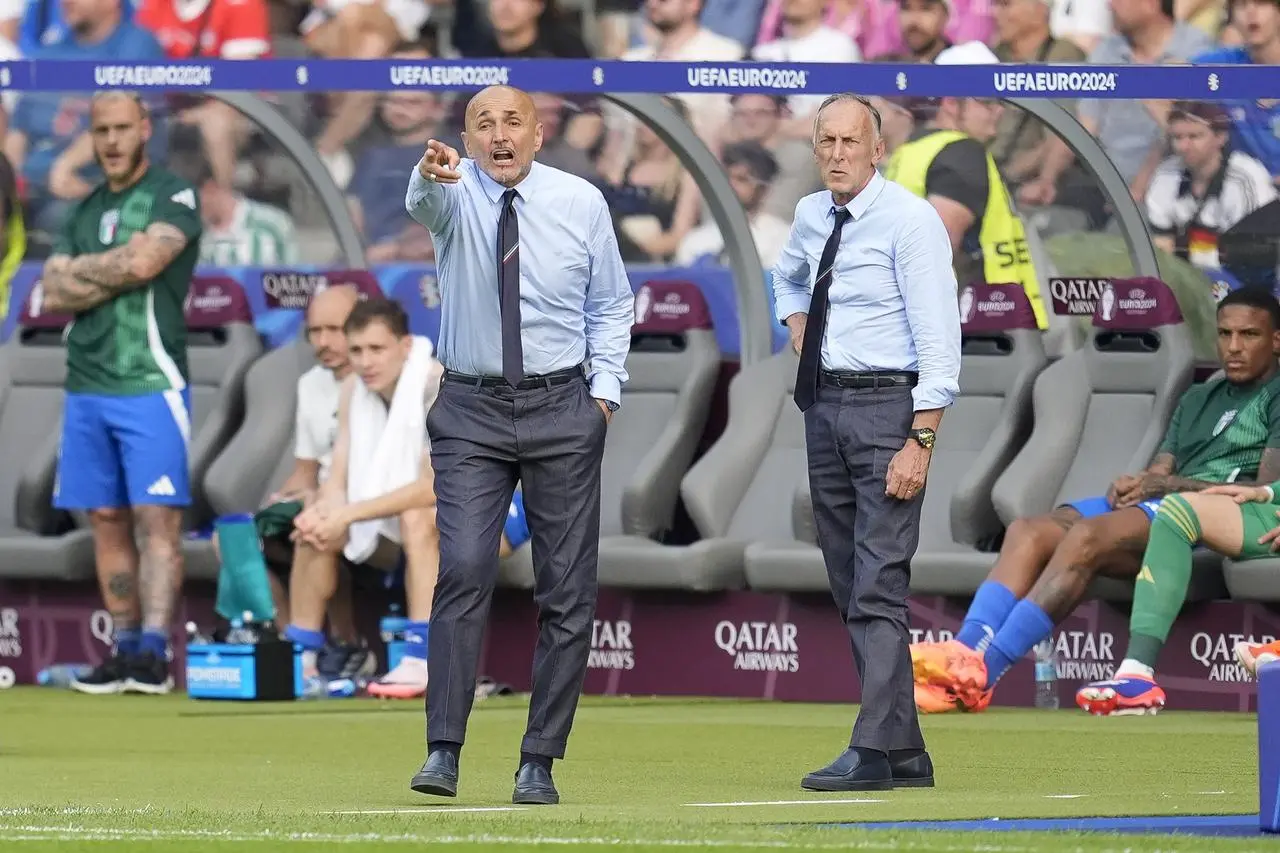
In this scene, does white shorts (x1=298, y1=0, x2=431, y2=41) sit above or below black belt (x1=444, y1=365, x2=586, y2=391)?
above

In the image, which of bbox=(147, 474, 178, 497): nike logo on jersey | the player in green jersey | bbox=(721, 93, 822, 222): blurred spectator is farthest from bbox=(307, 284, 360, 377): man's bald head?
bbox=(721, 93, 822, 222): blurred spectator

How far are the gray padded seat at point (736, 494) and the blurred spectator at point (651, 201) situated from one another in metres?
1.07

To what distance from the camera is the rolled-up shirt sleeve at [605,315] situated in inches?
287

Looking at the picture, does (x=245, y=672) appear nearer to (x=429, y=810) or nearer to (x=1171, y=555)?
(x=1171, y=555)

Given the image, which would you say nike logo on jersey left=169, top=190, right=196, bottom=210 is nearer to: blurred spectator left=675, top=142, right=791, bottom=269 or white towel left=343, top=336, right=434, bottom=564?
white towel left=343, top=336, right=434, bottom=564

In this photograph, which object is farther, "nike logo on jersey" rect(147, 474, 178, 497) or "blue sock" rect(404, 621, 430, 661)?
"nike logo on jersey" rect(147, 474, 178, 497)

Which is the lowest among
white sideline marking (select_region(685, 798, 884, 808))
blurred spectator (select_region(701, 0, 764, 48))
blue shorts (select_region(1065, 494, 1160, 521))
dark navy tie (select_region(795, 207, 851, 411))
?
white sideline marking (select_region(685, 798, 884, 808))

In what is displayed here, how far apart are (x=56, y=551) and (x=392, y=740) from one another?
387 cm

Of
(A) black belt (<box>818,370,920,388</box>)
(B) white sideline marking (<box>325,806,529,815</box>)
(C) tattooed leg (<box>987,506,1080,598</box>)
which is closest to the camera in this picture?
(B) white sideline marking (<box>325,806,529,815</box>)

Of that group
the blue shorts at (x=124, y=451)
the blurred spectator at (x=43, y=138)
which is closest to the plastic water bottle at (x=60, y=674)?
the blue shorts at (x=124, y=451)

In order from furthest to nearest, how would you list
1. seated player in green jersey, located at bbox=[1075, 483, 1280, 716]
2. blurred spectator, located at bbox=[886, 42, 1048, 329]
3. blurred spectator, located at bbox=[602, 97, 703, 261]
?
1. blurred spectator, located at bbox=[602, 97, 703, 261]
2. blurred spectator, located at bbox=[886, 42, 1048, 329]
3. seated player in green jersey, located at bbox=[1075, 483, 1280, 716]

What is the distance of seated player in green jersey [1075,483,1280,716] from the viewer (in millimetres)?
10125

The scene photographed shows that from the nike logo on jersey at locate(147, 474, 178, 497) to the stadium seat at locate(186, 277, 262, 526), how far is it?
1.53m

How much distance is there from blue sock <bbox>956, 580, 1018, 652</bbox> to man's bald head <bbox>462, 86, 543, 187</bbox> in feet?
12.4
